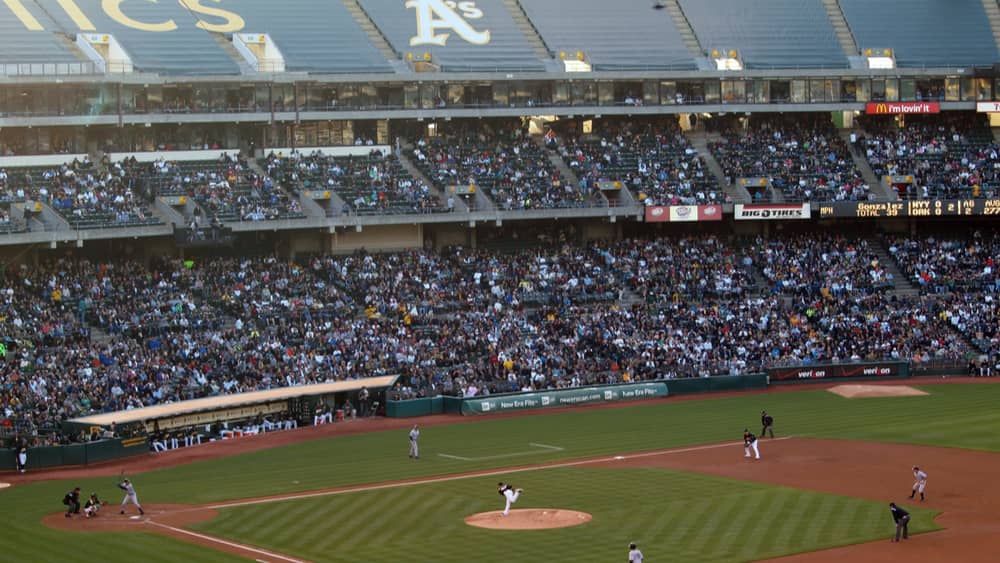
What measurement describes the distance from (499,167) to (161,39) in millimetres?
18800

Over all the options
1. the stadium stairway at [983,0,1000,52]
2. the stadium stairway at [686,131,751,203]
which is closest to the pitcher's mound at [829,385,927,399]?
the stadium stairway at [686,131,751,203]

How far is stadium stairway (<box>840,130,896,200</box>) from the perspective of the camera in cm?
7112

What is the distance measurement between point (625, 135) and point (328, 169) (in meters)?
18.0

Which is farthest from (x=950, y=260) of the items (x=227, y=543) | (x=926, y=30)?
(x=227, y=543)

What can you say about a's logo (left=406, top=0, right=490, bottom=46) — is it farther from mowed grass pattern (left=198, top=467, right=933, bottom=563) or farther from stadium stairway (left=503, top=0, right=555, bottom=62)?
mowed grass pattern (left=198, top=467, right=933, bottom=563)

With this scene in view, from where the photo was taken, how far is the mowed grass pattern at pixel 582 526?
2927 cm

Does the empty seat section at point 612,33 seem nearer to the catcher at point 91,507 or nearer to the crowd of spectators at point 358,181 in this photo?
the crowd of spectators at point 358,181

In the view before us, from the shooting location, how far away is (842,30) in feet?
260

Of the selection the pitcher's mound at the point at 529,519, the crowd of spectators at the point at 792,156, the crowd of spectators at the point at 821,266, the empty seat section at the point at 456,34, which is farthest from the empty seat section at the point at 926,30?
the pitcher's mound at the point at 529,519

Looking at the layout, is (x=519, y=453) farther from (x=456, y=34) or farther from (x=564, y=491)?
(x=456, y=34)

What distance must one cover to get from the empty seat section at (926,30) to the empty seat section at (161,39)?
38692 mm

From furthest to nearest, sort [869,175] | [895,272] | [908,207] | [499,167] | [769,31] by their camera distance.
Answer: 1. [769,31]
2. [869,175]
3. [908,207]
4. [499,167]
5. [895,272]

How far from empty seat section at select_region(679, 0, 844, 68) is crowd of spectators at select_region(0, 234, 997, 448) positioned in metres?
12.1

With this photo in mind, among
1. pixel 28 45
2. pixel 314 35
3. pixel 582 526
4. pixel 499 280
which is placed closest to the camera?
pixel 582 526
